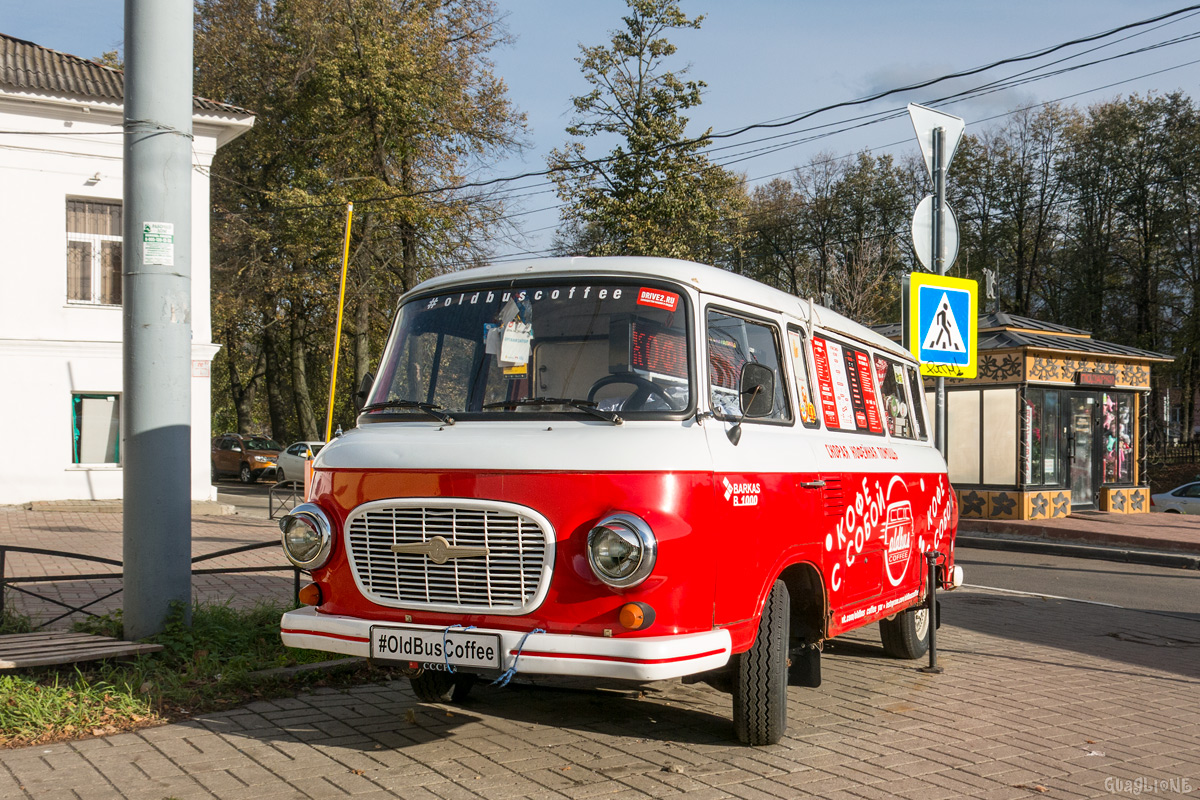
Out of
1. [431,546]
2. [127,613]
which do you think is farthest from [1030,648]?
[127,613]

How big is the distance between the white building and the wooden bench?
15.1m

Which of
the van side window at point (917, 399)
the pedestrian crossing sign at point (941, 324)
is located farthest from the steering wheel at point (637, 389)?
the pedestrian crossing sign at point (941, 324)

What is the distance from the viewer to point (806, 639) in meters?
6.00

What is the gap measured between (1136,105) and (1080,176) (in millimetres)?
3364

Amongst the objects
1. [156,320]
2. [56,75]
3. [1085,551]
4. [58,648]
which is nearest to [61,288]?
[56,75]

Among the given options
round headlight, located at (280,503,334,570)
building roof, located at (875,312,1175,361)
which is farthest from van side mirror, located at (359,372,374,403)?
building roof, located at (875,312,1175,361)

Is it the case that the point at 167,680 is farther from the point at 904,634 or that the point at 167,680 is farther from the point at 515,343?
the point at 904,634

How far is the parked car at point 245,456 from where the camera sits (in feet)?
122

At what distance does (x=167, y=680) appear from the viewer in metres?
6.21

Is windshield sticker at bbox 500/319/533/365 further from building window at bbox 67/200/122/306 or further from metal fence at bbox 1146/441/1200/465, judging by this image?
metal fence at bbox 1146/441/1200/465

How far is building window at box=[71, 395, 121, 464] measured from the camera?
21.4 metres

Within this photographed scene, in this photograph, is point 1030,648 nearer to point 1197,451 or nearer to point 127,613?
point 127,613

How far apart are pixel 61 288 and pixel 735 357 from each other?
19.5 meters

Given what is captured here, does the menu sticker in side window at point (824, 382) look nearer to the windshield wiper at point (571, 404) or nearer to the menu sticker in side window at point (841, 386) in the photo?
the menu sticker in side window at point (841, 386)
